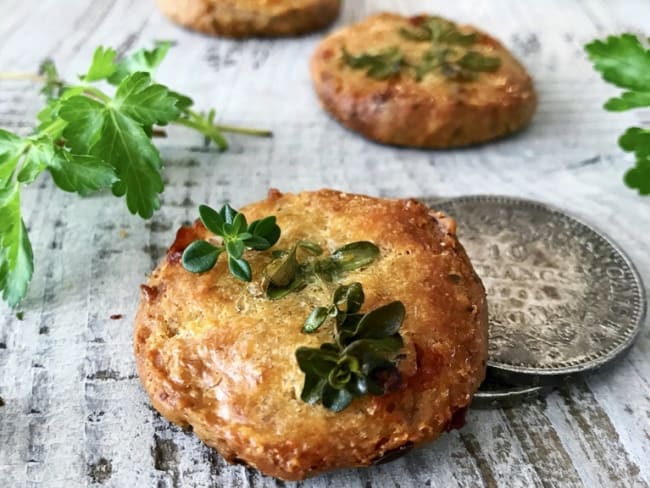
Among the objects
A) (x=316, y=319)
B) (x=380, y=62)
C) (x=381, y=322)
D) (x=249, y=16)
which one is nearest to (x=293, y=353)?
(x=316, y=319)

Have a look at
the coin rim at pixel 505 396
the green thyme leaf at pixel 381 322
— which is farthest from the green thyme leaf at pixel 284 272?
the coin rim at pixel 505 396

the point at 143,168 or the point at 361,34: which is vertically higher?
the point at 143,168

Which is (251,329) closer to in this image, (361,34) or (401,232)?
(401,232)

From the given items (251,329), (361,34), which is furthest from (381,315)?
(361,34)

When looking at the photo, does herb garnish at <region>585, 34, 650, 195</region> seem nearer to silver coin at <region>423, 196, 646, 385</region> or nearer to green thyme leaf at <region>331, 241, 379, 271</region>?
silver coin at <region>423, 196, 646, 385</region>

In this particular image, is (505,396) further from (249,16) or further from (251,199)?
Result: (249,16)

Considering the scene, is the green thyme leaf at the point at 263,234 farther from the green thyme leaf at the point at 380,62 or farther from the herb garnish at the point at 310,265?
the green thyme leaf at the point at 380,62

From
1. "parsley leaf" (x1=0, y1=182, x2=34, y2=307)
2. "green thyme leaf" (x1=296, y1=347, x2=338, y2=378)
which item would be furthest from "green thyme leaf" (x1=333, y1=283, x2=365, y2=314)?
"parsley leaf" (x1=0, y1=182, x2=34, y2=307)
